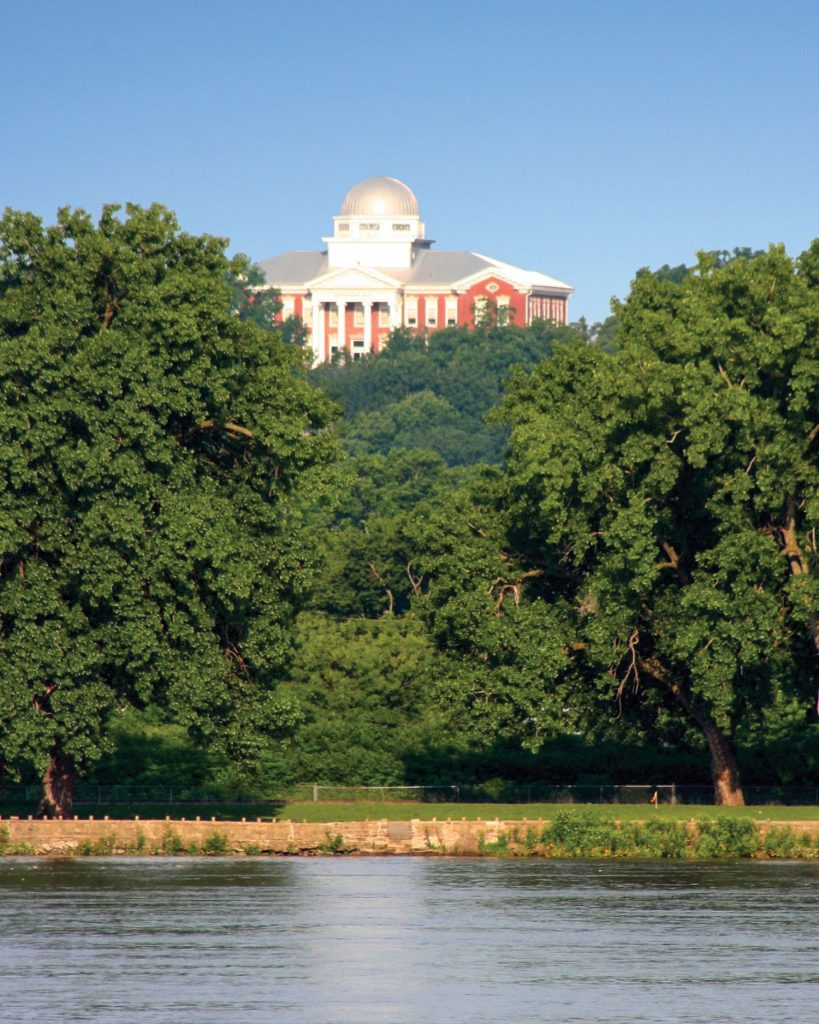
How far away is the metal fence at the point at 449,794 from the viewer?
67062mm

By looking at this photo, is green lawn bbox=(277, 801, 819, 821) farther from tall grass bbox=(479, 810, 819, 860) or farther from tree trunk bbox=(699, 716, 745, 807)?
tall grass bbox=(479, 810, 819, 860)

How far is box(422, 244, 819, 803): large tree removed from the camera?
60.8 meters

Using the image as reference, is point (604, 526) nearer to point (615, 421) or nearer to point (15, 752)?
point (615, 421)

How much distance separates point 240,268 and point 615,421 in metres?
11.4

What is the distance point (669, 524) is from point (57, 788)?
60.8 ft

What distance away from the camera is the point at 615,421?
62.5m

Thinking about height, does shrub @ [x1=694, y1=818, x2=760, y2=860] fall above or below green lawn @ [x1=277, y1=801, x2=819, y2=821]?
below

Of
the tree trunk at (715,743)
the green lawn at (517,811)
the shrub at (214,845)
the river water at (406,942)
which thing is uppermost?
the tree trunk at (715,743)

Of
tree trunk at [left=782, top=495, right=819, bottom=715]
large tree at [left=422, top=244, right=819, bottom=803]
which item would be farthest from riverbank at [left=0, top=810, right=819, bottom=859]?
tree trunk at [left=782, top=495, right=819, bottom=715]

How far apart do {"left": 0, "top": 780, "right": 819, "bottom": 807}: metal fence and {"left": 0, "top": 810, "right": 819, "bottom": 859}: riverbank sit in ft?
33.2

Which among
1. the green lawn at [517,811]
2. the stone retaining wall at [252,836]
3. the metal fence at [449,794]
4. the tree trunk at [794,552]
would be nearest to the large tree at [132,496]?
the stone retaining wall at [252,836]

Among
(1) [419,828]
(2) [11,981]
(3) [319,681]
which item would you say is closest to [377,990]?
(2) [11,981]

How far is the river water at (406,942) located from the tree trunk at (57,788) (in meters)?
5.50

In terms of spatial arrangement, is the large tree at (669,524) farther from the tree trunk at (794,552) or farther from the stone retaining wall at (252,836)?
the stone retaining wall at (252,836)
